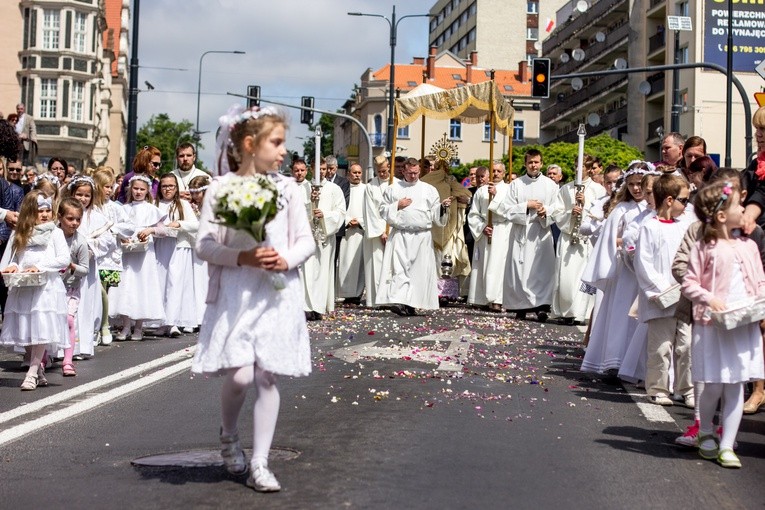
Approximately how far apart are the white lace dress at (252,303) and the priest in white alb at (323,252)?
38.6ft

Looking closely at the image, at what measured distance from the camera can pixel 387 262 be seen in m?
19.7

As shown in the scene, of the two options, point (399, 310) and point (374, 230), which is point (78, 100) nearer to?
point (374, 230)

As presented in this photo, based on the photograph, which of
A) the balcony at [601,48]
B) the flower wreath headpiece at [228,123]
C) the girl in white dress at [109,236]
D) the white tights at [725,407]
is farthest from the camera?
the balcony at [601,48]

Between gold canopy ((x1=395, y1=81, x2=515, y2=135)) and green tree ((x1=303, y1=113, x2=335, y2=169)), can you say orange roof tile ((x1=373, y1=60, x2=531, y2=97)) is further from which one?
gold canopy ((x1=395, y1=81, x2=515, y2=135))

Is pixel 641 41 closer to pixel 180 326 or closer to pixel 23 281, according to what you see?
pixel 180 326

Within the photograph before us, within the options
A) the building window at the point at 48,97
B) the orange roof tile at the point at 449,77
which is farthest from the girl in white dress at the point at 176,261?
the orange roof tile at the point at 449,77

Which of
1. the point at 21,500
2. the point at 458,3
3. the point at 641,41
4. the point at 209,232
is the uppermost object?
the point at 458,3

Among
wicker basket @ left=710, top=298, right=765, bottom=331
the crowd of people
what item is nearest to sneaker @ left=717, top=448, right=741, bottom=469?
the crowd of people

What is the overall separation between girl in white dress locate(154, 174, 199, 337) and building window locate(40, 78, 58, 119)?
2196 inches

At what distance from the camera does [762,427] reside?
29.7ft

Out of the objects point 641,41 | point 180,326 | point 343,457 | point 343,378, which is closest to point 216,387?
point 343,378

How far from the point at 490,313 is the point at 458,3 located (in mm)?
115829

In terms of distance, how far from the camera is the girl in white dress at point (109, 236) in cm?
1445

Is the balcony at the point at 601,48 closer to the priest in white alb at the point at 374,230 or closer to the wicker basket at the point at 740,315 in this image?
the priest in white alb at the point at 374,230
